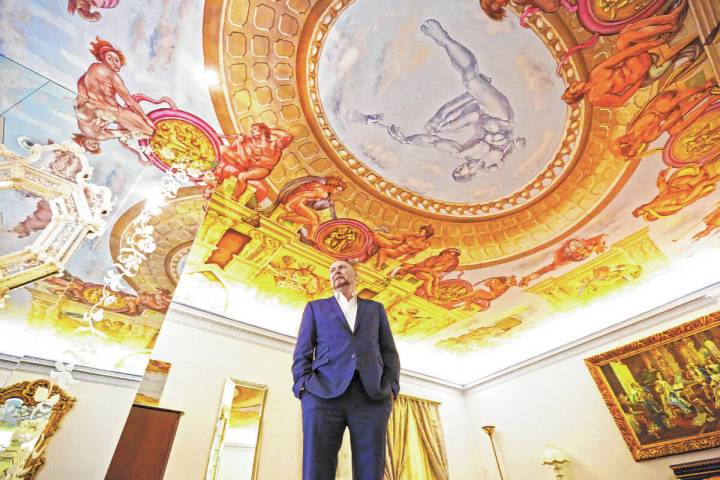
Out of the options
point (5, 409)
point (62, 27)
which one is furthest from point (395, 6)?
point (5, 409)

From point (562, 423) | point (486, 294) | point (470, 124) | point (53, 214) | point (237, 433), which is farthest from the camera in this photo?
point (562, 423)

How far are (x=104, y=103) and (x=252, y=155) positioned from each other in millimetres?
1467

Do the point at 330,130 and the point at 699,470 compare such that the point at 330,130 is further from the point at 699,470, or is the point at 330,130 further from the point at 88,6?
the point at 699,470

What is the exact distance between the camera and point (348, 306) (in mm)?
2215

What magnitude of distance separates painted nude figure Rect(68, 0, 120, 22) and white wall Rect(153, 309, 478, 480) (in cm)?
422

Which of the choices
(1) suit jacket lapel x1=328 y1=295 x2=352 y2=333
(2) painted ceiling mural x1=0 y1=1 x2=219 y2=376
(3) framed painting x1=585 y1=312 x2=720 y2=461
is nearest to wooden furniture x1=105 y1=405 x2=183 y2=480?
(2) painted ceiling mural x1=0 y1=1 x2=219 y2=376

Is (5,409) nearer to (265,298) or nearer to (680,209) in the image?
(265,298)

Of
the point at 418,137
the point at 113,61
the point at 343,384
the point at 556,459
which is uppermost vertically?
the point at 418,137

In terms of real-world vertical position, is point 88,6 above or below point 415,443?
above

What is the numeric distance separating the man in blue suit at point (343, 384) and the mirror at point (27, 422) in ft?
4.07

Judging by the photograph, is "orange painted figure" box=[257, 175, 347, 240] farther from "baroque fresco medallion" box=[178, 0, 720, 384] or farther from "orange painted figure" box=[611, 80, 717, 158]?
"orange painted figure" box=[611, 80, 717, 158]

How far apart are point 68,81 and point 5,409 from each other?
2440 mm

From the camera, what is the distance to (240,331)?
6.20m

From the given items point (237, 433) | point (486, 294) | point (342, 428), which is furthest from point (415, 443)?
point (342, 428)
